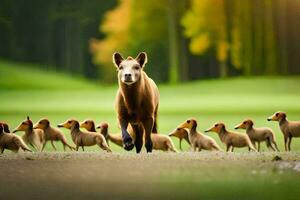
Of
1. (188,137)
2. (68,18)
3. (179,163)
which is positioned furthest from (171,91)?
(179,163)

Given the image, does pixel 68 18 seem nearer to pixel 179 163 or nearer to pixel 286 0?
pixel 286 0

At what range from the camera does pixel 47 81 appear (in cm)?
1334

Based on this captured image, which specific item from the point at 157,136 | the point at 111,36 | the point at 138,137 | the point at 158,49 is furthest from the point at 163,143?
the point at 158,49

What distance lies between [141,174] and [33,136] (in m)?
1.64

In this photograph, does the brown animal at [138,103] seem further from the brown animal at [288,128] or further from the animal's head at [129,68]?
the brown animal at [288,128]

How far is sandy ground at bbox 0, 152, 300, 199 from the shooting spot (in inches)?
204

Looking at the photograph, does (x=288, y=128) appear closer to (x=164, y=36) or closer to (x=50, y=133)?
(x=50, y=133)

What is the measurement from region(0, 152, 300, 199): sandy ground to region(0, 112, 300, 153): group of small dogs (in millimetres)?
246

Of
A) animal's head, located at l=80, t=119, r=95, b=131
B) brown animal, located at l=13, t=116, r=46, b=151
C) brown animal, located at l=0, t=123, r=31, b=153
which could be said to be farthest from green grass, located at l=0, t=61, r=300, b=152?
brown animal, located at l=0, t=123, r=31, b=153

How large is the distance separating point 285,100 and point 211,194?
6097 mm

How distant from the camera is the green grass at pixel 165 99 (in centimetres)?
941

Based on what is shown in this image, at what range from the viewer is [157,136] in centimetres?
665

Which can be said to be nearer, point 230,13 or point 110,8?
point 110,8

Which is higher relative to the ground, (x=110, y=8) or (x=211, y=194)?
(x=110, y=8)
